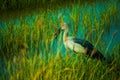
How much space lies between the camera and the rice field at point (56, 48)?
153 inches

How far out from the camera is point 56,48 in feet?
17.1

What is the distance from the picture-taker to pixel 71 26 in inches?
253

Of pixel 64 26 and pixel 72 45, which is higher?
pixel 64 26

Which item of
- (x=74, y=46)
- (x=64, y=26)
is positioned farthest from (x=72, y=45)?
(x=64, y=26)

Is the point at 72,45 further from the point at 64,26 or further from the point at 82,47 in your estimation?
the point at 64,26

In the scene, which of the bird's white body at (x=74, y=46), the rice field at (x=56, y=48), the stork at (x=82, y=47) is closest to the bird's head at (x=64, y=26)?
the rice field at (x=56, y=48)

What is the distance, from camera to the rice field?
12.7 feet

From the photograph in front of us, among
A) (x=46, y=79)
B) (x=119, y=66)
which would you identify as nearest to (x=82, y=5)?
(x=119, y=66)

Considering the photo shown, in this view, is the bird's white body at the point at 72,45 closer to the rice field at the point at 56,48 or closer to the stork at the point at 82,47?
the stork at the point at 82,47

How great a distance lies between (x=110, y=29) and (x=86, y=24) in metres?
0.50

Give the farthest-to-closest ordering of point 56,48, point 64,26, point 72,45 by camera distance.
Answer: point 64,26 < point 56,48 < point 72,45

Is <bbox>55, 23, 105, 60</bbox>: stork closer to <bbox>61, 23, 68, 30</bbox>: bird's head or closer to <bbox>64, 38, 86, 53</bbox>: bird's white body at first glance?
<bbox>64, 38, 86, 53</bbox>: bird's white body

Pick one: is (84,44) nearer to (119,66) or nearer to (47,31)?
(119,66)

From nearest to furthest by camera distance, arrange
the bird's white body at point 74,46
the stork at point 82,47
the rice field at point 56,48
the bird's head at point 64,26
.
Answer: the rice field at point 56,48
the stork at point 82,47
the bird's white body at point 74,46
the bird's head at point 64,26
